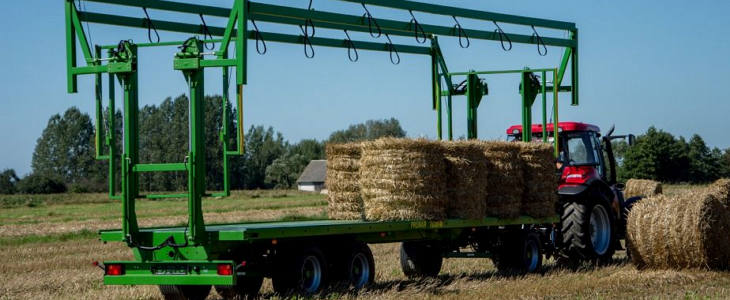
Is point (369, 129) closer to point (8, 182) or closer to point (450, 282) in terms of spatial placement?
point (8, 182)

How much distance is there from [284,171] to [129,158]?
296 feet

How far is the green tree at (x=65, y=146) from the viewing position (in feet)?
345

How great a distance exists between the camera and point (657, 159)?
2921 inches

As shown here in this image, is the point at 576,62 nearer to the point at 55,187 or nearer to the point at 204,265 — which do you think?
the point at 204,265

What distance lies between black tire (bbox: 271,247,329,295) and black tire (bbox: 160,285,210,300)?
3.35 feet

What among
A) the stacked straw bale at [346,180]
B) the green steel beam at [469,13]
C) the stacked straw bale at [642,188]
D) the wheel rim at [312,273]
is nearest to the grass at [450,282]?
the wheel rim at [312,273]

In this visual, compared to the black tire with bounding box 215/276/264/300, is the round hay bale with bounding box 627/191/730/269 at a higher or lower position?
higher

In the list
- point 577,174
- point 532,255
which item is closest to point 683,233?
point 532,255

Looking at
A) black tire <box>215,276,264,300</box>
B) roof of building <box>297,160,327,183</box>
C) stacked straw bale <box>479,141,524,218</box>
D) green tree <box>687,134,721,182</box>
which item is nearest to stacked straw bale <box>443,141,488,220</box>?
stacked straw bale <box>479,141,524,218</box>

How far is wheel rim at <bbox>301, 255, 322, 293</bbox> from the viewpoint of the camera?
37.7ft

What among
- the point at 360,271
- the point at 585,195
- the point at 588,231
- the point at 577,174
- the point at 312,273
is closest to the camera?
the point at 312,273

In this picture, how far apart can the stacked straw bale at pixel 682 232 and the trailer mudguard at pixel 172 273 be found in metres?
6.14

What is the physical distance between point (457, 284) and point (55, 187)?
67176mm

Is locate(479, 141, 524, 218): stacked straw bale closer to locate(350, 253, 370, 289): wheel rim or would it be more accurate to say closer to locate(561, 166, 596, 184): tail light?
locate(561, 166, 596, 184): tail light
